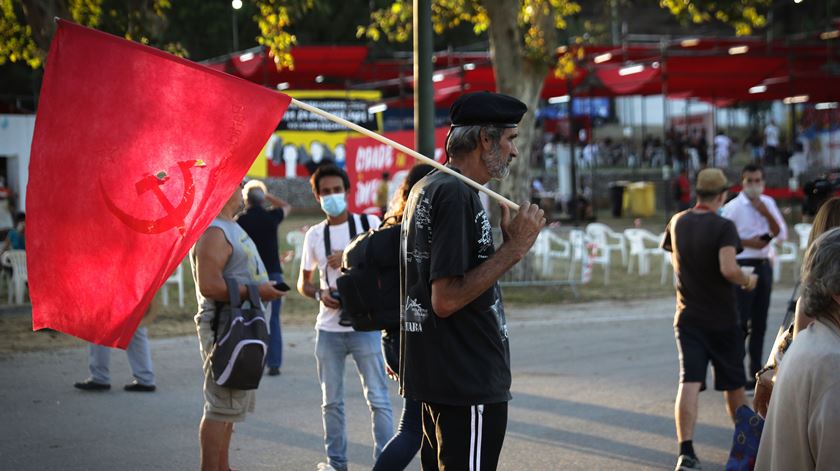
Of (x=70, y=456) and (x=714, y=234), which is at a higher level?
(x=714, y=234)

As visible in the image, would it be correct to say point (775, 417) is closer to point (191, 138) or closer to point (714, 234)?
point (191, 138)

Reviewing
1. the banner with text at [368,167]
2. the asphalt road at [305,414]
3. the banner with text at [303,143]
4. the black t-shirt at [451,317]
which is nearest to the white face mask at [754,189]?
the asphalt road at [305,414]

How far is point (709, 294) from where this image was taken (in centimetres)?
700

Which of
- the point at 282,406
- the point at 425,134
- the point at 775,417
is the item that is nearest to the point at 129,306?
the point at 775,417

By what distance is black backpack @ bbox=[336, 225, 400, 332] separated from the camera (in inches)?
213

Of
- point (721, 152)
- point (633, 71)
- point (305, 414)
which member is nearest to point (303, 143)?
point (633, 71)

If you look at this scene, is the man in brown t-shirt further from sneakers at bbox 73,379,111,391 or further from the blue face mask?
sneakers at bbox 73,379,111,391

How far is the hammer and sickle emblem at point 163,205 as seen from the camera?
4.25m

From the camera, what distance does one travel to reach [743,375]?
700cm

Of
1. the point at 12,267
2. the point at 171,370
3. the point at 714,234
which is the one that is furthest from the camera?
the point at 12,267

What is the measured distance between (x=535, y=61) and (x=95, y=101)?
1306 centimetres

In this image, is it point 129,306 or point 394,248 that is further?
point 394,248

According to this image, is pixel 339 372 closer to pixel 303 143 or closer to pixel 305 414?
pixel 305 414

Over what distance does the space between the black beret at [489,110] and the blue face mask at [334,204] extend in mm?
A: 2769
